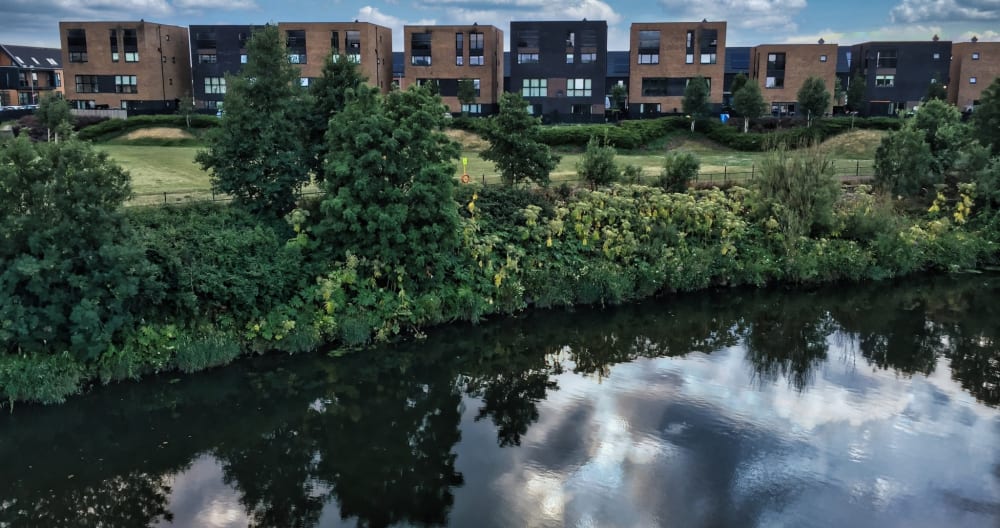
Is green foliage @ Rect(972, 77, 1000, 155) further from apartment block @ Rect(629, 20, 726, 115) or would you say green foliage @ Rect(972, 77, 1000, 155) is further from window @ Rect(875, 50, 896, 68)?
window @ Rect(875, 50, 896, 68)

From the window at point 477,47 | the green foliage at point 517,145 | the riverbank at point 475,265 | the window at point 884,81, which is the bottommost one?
the riverbank at point 475,265

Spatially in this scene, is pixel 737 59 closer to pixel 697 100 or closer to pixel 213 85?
pixel 697 100

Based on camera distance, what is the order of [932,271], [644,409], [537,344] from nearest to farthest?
[644,409], [537,344], [932,271]

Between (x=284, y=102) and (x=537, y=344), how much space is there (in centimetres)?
1110

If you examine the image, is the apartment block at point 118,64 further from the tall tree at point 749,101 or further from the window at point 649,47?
the tall tree at point 749,101

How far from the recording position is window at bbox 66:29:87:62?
67188 millimetres

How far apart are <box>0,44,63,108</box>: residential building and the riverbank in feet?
249

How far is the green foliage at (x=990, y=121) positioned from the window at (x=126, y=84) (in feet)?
200

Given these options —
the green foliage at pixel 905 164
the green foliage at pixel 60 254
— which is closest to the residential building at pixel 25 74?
the green foliage at pixel 60 254

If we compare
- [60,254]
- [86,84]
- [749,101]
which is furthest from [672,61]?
[60,254]

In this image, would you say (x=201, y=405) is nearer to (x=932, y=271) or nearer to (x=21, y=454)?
(x=21, y=454)

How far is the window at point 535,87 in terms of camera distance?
2613 inches

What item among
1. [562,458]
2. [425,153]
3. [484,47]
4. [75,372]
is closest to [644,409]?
[562,458]

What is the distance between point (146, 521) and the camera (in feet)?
49.1
